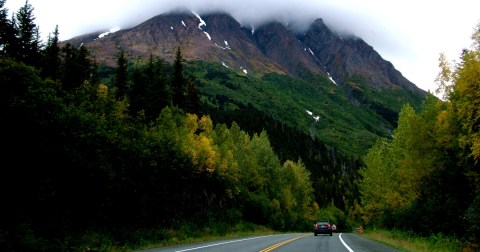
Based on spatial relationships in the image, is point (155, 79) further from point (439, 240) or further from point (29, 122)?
point (439, 240)

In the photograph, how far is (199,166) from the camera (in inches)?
1412

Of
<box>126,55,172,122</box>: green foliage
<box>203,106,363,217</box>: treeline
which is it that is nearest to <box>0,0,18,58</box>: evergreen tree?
<box>126,55,172,122</box>: green foliage

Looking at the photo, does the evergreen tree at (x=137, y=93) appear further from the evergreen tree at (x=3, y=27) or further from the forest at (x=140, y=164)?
the evergreen tree at (x=3, y=27)

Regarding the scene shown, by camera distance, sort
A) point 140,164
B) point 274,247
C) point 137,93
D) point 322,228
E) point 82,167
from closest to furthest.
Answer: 1. point 274,247
2. point 82,167
3. point 140,164
4. point 322,228
5. point 137,93

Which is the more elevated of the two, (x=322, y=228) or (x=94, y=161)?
(x=94, y=161)

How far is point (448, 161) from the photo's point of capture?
22812 mm

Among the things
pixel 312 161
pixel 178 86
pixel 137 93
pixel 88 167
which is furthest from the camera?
pixel 312 161

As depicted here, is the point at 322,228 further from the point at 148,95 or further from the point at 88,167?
the point at 148,95

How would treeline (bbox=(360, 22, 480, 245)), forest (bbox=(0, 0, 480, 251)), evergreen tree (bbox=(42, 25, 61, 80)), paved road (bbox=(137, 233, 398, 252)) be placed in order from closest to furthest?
forest (bbox=(0, 0, 480, 251)) < paved road (bbox=(137, 233, 398, 252)) < treeline (bbox=(360, 22, 480, 245)) < evergreen tree (bbox=(42, 25, 61, 80))

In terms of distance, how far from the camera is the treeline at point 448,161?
16797 mm

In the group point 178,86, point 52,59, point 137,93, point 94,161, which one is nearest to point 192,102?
point 178,86

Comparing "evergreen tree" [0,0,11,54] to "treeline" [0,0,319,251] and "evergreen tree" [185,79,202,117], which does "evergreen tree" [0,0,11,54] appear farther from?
"evergreen tree" [185,79,202,117]

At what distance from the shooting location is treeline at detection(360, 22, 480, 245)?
16.8 m

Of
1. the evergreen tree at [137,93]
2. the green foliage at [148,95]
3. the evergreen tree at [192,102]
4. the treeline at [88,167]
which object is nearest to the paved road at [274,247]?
the treeline at [88,167]
